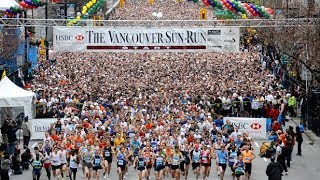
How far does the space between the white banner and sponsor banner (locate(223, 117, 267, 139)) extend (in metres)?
4.57

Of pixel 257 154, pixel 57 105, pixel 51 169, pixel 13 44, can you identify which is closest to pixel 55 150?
pixel 51 169

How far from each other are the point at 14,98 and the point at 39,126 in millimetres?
1667

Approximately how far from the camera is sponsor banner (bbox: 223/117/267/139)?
35969 mm

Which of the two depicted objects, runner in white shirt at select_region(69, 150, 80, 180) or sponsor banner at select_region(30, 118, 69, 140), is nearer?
runner in white shirt at select_region(69, 150, 80, 180)

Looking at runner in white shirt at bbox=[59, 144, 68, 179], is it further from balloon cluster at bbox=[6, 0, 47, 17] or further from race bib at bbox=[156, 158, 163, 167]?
balloon cluster at bbox=[6, 0, 47, 17]

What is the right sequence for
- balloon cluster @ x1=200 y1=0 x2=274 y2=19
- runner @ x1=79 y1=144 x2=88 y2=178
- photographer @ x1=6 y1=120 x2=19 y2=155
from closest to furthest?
runner @ x1=79 y1=144 x2=88 y2=178, photographer @ x1=6 y1=120 x2=19 y2=155, balloon cluster @ x1=200 y1=0 x2=274 y2=19

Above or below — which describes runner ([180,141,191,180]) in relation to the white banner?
below

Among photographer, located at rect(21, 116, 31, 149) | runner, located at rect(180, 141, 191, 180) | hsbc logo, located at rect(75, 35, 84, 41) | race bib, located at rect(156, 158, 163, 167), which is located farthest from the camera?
hsbc logo, located at rect(75, 35, 84, 41)

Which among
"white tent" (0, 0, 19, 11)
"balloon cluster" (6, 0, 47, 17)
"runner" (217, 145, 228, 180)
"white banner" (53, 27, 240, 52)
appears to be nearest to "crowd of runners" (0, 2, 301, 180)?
"runner" (217, 145, 228, 180)

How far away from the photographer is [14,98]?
3484cm

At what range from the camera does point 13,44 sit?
49.2 m

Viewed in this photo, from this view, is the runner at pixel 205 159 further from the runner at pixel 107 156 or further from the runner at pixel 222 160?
the runner at pixel 107 156

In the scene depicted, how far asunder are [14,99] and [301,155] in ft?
35.0

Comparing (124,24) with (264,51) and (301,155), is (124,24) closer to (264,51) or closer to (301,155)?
(301,155)
